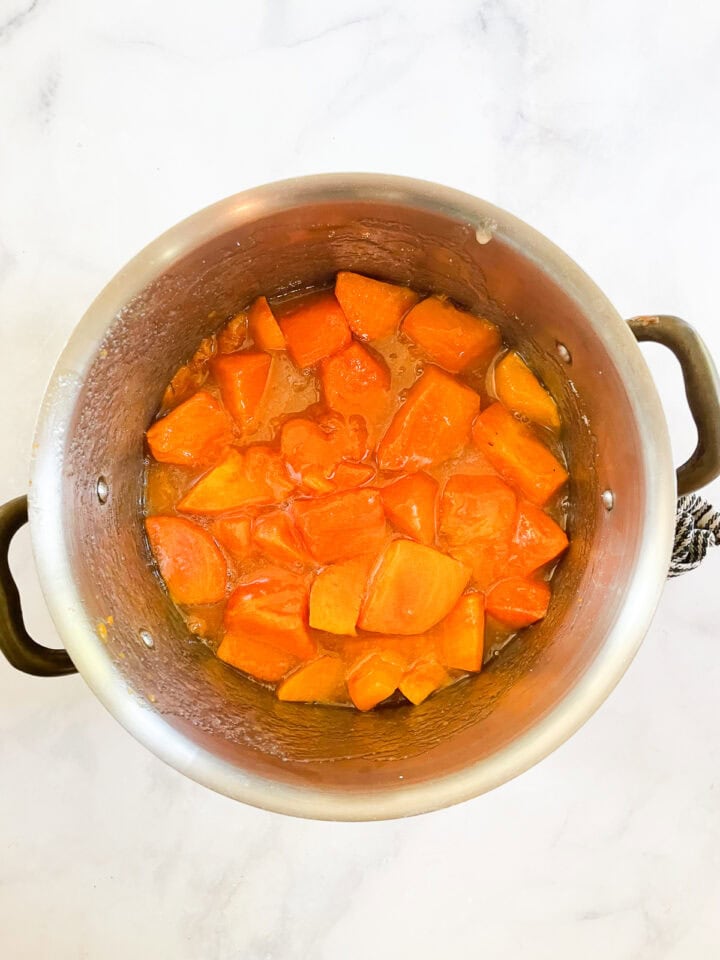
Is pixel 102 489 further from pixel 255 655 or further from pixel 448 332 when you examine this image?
pixel 448 332

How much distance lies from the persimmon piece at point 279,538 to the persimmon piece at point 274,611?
0.08 ft

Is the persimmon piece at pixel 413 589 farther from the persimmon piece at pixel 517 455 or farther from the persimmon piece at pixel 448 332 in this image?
the persimmon piece at pixel 448 332

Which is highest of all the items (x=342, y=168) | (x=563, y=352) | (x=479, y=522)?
(x=342, y=168)

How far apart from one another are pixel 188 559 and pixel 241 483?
0.12 m

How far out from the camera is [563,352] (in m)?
1.00

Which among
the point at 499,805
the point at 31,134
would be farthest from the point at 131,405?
the point at 499,805

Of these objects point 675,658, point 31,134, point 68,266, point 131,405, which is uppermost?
point 31,134

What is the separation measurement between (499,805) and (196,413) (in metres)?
0.73

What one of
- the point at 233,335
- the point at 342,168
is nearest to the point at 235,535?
the point at 233,335

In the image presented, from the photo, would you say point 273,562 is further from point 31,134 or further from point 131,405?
point 31,134

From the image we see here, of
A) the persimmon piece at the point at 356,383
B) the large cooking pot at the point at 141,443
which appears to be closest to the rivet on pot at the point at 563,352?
the large cooking pot at the point at 141,443

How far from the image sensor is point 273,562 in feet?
3.64

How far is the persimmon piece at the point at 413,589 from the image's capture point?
1059mm

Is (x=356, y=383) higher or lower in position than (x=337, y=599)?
higher
